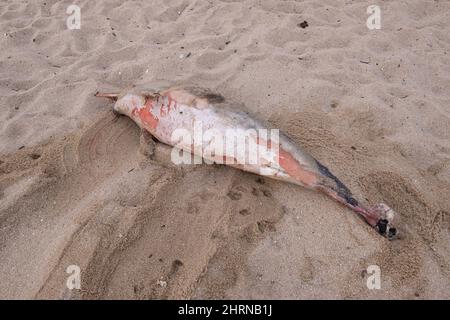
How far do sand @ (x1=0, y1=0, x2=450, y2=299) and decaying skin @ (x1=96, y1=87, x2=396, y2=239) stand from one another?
12cm

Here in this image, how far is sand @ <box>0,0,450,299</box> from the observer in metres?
2.40

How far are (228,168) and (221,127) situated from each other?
0.31m

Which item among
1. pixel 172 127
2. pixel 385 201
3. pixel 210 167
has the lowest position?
pixel 385 201

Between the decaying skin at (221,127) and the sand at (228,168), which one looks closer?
the sand at (228,168)

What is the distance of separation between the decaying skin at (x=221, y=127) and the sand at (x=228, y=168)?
0.12 metres

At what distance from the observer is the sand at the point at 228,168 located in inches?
94.5

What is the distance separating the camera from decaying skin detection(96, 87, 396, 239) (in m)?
2.58

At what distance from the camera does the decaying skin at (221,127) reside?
2.58 m

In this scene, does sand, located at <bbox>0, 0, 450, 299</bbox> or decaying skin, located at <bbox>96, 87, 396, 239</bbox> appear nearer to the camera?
sand, located at <bbox>0, 0, 450, 299</bbox>

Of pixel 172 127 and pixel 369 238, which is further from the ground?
pixel 172 127

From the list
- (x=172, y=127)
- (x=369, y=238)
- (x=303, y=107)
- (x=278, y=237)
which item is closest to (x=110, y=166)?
(x=172, y=127)

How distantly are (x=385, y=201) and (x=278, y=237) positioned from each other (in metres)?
0.78

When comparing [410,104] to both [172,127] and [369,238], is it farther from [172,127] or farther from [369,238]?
[172,127]
